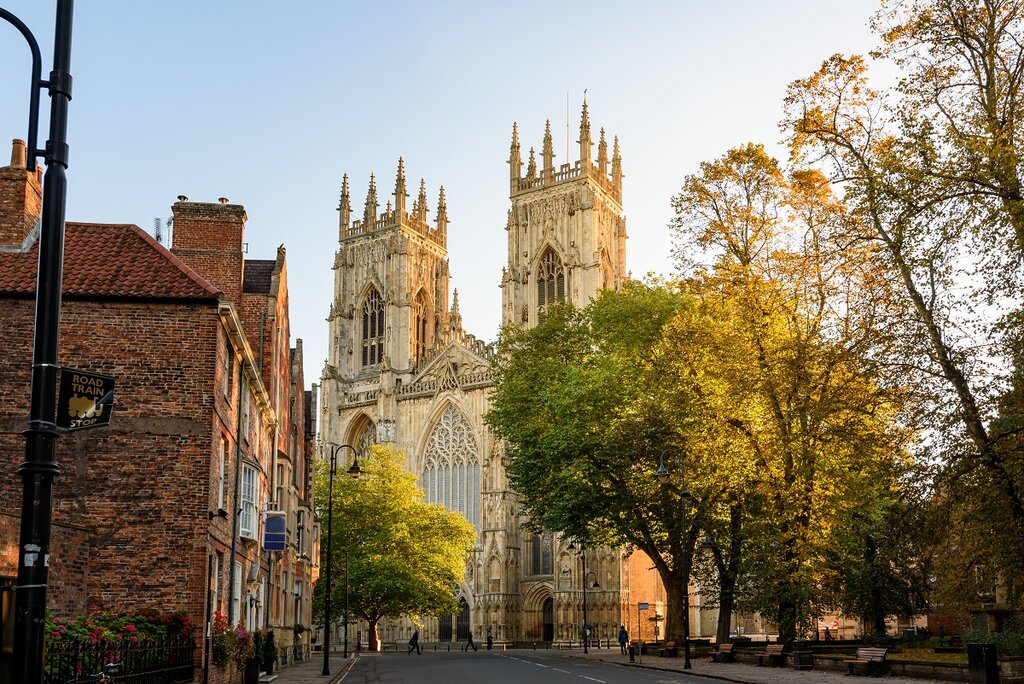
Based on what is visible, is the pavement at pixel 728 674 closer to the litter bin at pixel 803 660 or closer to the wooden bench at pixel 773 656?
the litter bin at pixel 803 660

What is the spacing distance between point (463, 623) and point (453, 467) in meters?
11.3

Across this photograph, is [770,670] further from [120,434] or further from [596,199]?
[596,199]

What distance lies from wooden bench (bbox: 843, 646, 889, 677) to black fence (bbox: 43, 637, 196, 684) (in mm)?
16126

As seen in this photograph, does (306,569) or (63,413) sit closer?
(63,413)

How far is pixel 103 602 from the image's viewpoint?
1888 centimetres

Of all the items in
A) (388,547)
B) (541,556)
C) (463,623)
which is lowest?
(463,623)

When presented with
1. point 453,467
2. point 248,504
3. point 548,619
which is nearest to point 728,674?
point 248,504

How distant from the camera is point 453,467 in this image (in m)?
81.1

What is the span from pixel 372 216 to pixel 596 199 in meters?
22.6

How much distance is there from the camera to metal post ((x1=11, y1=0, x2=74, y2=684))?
23.7 feet

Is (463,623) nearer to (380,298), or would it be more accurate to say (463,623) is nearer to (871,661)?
(380,298)

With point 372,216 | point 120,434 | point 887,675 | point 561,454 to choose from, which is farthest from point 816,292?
point 372,216

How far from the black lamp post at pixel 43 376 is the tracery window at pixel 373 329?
8400 cm

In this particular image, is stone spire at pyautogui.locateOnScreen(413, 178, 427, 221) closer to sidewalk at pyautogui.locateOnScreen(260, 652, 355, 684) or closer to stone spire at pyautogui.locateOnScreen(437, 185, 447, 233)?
stone spire at pyautogui.locateOnScreen(437, 185, 447, 233)
